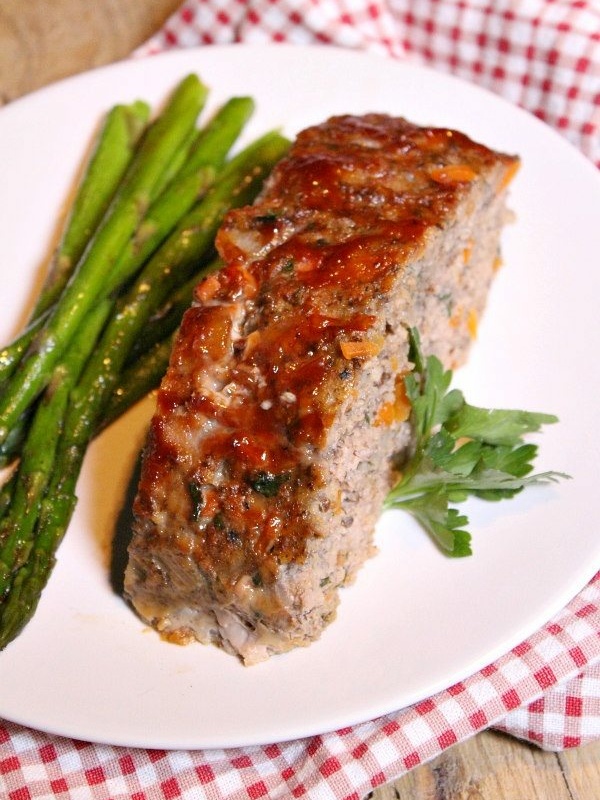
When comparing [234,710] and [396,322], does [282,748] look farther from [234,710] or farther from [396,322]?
[396,322]

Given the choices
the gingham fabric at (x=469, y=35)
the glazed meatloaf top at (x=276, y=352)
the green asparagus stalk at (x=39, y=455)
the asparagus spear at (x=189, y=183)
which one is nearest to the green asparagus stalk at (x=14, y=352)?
the green asparagus stalk at (x=39, y=455)

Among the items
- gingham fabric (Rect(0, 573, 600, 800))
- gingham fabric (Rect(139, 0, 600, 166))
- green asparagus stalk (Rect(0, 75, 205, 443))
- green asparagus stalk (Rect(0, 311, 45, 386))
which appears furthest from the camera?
gingham fabric (Rect(139, 0, 600, 166))

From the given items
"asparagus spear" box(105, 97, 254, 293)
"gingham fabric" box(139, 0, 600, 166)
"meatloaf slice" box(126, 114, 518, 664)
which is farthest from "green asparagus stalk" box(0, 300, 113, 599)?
"gingham fabric" box(139, 0, 600, 166)

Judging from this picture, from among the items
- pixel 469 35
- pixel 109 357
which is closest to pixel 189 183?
pixel 109 357

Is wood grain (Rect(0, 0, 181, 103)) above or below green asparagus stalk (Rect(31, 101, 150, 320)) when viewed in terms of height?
above

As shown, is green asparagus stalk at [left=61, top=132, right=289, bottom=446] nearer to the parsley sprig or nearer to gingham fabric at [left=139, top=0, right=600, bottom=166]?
gingham fabric at [left=139, top=0, right=600, bottom=166]

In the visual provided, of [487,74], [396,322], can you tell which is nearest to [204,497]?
[396,322]
